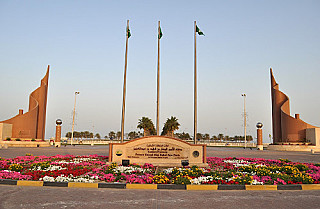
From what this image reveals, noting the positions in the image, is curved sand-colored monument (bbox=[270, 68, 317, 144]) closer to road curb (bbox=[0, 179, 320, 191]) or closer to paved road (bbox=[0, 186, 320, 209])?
road curb (bbox=[0, 179, 320, 191])

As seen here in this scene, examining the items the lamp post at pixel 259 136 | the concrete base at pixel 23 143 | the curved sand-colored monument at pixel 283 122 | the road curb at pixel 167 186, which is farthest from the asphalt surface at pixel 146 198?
the lamp post at pixel 259 136

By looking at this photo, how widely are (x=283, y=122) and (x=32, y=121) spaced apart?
45.4m

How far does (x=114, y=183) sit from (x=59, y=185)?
81.5 inches

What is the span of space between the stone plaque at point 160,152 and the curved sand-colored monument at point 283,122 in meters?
36.5

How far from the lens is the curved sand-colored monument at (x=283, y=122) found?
151 feet

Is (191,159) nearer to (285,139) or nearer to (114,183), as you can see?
(114,183)

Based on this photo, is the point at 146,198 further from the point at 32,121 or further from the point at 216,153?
the point at 32,121

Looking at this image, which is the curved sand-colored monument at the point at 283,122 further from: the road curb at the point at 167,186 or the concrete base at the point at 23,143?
the concrete base at the point at 23,143

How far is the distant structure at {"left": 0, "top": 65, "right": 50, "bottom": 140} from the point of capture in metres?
46.3

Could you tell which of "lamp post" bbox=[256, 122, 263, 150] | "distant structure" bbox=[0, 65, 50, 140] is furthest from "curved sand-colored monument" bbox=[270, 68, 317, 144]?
"distant structure" bbox=[0, 65, 50, 140]

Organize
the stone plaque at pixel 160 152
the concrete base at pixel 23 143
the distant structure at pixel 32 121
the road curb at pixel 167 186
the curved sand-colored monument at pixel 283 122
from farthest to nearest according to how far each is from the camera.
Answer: the distant structure at pixel 32 121
the curved sand-colored monument at pixel 283 122
the concrete base at pixel 23 143
the stone plaque at pixel 160 152
the road curb at pixel 167 186

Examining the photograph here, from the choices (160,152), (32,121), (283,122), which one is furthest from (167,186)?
(32,121)

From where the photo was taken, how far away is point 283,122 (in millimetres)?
47688

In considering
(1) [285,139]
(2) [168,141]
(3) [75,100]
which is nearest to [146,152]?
(2) [168,141]
